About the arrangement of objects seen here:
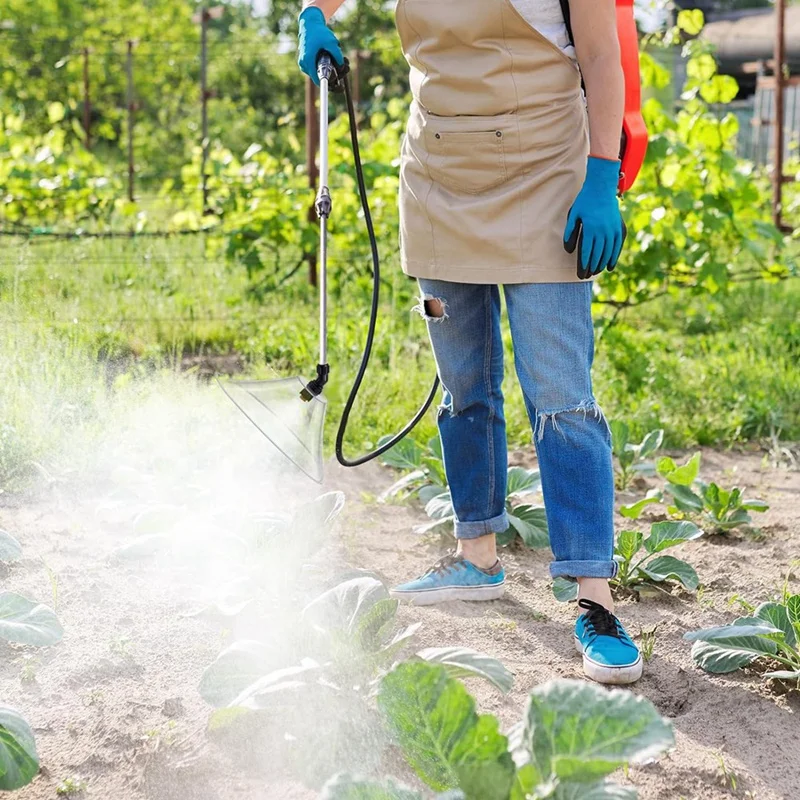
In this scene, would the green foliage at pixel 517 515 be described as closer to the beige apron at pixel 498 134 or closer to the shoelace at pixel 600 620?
the shoelace at pixel 600 620

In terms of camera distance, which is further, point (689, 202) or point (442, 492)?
point (689, 202)

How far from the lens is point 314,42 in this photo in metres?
2.32

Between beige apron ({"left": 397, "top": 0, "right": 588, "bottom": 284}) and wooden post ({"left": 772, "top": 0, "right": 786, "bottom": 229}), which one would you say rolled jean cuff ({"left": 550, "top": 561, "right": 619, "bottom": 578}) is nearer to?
beige apron ({"left": 397, "top": 0, "right": 588, "bottom": 284})

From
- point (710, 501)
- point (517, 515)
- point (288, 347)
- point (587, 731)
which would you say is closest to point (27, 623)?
point (587, 731)

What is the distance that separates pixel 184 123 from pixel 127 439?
9.89m

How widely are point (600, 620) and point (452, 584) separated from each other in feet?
1.32

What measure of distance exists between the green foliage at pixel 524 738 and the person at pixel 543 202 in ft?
2.17

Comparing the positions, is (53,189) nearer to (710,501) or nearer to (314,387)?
(314,387)

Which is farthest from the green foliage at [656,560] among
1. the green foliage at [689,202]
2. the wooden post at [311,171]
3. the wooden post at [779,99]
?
the wooden post at [779,99]

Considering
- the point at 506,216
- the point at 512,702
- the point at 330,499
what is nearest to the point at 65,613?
the point at 330,499

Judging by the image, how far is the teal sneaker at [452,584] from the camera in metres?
2.33

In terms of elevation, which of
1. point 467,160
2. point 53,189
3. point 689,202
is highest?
point 467,160

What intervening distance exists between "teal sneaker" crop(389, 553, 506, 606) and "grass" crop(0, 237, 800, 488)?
112 cm

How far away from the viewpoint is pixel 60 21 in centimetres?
1295
